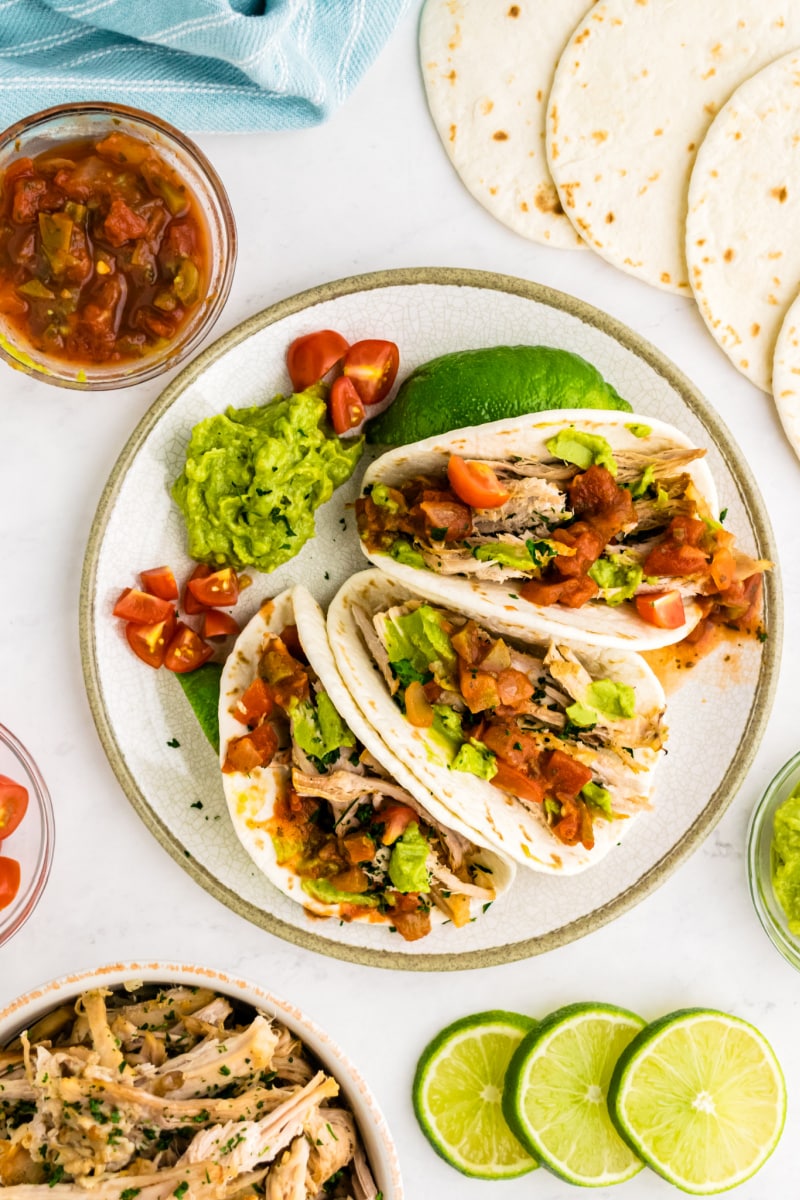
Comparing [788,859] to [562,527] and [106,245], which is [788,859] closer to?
[562,527]

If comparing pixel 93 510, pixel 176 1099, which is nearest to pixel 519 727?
pixel 176 1099

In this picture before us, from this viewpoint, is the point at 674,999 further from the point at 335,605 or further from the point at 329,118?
the point at 329,118

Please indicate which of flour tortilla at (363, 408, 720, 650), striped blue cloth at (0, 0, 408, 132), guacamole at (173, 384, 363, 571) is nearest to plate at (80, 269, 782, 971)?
guacamole at (173, 384, 363, 571)

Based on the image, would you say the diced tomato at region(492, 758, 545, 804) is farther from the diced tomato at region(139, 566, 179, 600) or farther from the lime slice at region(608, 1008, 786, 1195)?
the diced tomato at region(139, 566, 179, 600)

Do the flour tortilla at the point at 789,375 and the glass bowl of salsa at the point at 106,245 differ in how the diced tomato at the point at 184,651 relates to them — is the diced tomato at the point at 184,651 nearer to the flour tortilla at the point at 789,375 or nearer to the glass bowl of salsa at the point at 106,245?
the glass bowl of salsa at the point at 106,245

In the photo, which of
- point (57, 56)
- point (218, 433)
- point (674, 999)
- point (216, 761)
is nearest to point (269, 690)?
point (216, 761)

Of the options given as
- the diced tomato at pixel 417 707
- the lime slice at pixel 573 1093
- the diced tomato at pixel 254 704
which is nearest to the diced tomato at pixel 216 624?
the diced tomato at pixel 254 704
